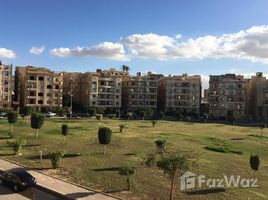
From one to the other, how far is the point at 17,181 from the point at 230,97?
137729 millimetres

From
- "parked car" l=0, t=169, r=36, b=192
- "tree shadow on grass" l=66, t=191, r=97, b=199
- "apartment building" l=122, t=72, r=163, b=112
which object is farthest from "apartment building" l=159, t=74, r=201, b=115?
"parked car" l=0, t=169, r=36, b=192

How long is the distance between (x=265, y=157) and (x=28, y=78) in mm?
97020

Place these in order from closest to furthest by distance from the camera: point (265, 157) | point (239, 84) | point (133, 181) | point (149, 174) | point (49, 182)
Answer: point (49, 182), point (133, 181), point (149, 174), point (265, 157), point (239, 84)

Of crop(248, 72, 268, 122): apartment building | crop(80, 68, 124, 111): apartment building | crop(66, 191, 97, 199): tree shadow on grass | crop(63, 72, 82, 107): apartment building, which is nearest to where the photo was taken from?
crop(66, 191, 97, 199): tree shadow on grass

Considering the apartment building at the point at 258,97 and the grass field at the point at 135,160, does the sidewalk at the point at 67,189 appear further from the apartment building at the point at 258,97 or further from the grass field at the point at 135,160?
the apartment building at the point at 258,97

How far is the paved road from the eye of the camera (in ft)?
92.1

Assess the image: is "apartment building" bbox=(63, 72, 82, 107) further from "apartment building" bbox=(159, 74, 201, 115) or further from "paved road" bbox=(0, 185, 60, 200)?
"paved road" bbox=(0, 185, 60, 200)

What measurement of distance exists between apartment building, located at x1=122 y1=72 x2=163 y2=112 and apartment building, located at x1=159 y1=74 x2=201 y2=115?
5.70 metres

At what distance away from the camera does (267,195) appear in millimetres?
34125

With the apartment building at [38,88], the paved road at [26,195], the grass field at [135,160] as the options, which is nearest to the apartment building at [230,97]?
the apartment building at [38,88]

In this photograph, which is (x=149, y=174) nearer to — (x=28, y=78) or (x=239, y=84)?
(x=28, y=78)

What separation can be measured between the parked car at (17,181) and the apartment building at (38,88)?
10490 cm

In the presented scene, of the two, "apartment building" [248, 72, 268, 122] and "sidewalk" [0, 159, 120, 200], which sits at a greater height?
"apartment building" [248, 72, 268, 122]

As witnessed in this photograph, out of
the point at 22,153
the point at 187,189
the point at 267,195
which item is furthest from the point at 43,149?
the point at 267,195
